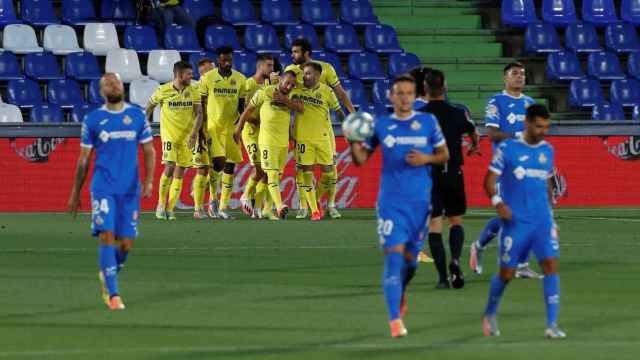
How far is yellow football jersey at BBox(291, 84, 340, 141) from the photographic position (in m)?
22.8

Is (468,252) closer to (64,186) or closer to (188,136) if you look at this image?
(188,136)

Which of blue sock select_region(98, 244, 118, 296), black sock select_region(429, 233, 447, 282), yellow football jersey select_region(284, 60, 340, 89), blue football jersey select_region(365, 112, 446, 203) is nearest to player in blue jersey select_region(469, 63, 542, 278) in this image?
black sock select_region(429, 233, 447, 282)

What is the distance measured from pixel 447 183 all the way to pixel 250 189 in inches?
427

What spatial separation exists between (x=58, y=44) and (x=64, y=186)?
467 centimetres

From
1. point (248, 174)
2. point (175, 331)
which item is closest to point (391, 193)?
point (175, 331)

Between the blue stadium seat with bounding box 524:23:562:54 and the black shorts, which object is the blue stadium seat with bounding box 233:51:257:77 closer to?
the blue stadium seat with bounding box 524:23:562:54

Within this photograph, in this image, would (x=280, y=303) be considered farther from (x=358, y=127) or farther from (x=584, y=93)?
(x=584, y=93)

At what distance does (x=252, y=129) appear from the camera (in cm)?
2403

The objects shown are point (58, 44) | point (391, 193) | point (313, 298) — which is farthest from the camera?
point (58, 44)

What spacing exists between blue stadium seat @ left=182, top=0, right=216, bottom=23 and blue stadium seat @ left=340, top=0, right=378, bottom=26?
278 cm

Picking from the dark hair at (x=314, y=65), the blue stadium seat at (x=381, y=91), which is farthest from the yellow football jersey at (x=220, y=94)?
the blue stadium seat at (x=381, y=91)

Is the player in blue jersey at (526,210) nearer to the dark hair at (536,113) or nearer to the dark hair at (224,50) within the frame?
the dark hair at (536,113)

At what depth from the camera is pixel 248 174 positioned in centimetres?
2609

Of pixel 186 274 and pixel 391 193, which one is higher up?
pixel 391 193
